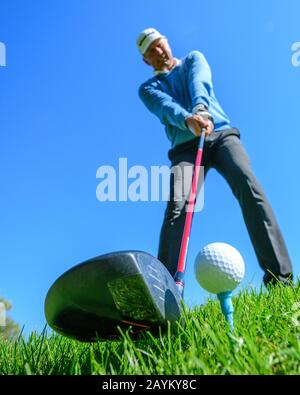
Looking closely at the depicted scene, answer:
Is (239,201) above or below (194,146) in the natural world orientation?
below

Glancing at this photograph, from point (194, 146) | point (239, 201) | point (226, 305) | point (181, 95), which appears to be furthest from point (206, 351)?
point (181, 95)

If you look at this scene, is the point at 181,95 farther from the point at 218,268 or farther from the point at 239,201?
the point at 218,268

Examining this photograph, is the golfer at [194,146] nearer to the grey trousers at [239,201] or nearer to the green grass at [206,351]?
the grey trousers at [239,201]

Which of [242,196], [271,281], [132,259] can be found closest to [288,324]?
[132,259]

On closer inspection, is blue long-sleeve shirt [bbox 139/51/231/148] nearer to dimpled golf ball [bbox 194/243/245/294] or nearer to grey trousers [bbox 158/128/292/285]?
grey trousers [bbox 158/128/292/285]

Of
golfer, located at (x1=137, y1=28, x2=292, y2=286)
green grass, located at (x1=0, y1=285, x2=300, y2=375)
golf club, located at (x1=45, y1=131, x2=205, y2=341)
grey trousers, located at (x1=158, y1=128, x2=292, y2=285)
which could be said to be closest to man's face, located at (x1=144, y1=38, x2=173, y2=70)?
golfer, located at (x1=137, y1=28, x2=292, y2=286)

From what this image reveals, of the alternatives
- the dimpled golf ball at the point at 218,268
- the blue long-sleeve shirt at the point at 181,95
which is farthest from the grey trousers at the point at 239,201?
the dimpled golf ball at the point at 218,268
